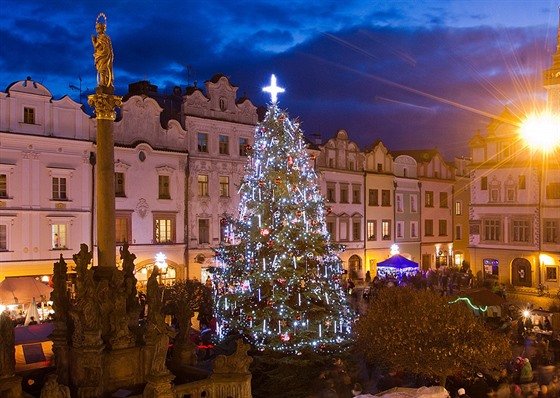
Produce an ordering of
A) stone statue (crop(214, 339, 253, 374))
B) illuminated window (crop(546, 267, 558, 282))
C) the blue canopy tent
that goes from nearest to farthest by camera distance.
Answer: stone statue (crop(214, 339, 253, 374)) < the blue canopy tent < illuminated window (crop(546, 267, 558, 282))

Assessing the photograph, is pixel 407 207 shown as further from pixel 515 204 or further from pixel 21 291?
pixel 21 291

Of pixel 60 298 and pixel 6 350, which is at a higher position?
pixel 60 298

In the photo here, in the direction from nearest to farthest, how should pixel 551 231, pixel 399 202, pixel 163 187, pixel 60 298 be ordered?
pixel 60 298
pixel 163 187
pixel 551 231
pixel 399 202

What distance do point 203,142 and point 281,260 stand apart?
845 inches

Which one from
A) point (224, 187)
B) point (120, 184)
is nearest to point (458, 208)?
point (224, 187)

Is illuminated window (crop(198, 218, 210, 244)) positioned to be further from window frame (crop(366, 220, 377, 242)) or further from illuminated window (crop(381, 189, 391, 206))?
illuminated window (crop(381, 189, 391, 206))

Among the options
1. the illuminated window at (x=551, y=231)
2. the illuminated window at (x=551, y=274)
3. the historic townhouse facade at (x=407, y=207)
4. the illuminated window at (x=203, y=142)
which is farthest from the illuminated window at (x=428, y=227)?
the illuminated window at (x=203, y=142)

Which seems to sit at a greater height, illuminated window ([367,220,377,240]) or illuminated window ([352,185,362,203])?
illuminated window ([352,185,362,203])

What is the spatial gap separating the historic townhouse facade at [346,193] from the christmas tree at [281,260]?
26160 mm

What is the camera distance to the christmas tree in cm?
1822

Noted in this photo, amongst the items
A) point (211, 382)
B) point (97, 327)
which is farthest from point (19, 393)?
point (211, 382)

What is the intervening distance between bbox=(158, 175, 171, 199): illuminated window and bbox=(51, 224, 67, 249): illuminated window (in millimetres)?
6113

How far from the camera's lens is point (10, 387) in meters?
12.3

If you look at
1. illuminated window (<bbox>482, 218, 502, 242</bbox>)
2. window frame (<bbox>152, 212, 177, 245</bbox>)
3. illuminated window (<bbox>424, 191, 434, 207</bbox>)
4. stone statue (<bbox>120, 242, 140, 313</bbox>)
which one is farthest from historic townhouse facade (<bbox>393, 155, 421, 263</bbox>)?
stone statue (<bbox>120, 242, 140, 313</bbox>)
